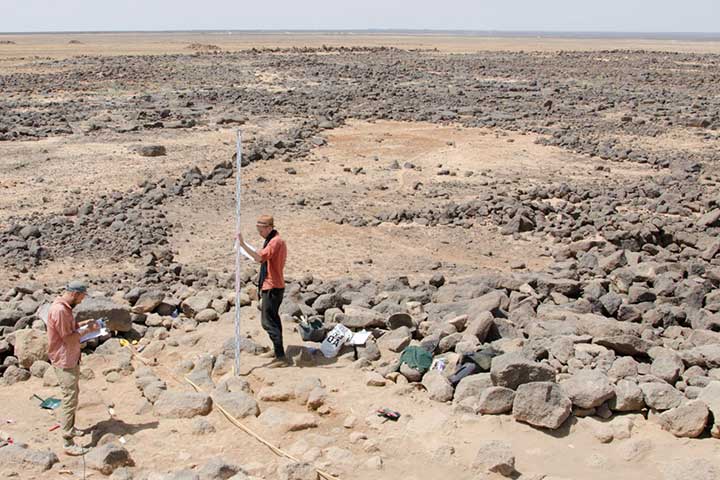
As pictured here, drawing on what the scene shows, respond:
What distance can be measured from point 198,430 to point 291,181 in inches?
489

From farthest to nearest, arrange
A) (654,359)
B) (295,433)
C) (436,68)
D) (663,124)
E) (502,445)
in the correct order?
1. (436,68)
2. (663,124)
3. (654,359)
4. (295,433)
5. (502,445)

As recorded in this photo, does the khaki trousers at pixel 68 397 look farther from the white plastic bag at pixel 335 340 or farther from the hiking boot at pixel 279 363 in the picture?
the white plastic bag at pixel 335 340

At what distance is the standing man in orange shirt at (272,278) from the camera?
8.88m

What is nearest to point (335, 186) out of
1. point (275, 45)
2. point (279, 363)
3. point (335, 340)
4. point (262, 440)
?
point (335, 340)

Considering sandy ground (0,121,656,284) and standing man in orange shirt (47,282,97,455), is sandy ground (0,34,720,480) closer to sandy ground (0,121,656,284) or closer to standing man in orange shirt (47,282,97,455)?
sandy ground (0,121,656,284)

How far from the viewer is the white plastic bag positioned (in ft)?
30.9

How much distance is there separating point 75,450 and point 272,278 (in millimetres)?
2722

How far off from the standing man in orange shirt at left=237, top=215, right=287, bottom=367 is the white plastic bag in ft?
1.64

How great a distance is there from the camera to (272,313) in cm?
909

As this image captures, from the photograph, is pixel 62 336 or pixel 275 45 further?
pixel 275 45

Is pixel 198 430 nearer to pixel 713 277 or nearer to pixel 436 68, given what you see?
pixel 713 277

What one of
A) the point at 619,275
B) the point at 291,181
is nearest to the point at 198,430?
the point at 619,275

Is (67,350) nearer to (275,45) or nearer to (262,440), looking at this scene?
(262,440)

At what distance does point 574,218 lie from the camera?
16.4m
